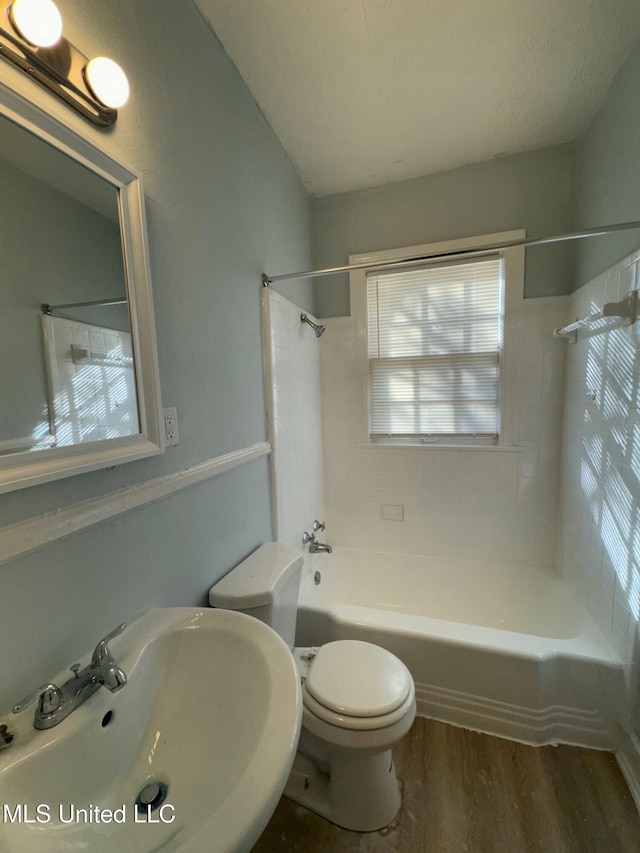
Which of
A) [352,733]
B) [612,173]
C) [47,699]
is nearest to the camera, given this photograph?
[47,699]

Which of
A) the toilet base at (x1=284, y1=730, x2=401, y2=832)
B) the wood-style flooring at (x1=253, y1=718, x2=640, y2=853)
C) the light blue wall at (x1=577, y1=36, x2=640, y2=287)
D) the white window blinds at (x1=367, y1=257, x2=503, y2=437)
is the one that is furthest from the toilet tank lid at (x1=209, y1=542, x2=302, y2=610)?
the light blue wall at (x1=577, y1=36, x2=640, y2=287)

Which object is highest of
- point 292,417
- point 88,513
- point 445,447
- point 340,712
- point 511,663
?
point 292,417

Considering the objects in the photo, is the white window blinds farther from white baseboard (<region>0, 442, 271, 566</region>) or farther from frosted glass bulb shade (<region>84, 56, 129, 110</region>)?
frosted glass bulb shade (<region>84, 56, 129, 110</region>)

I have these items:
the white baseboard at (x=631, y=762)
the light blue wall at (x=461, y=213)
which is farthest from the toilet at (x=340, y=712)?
the light blue wall at (x=461, y=213)

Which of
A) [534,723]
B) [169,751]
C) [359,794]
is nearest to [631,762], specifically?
[534,723]

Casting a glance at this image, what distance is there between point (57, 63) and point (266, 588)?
4.62ft

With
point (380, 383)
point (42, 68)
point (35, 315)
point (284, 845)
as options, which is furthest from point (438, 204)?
point (284, 845)

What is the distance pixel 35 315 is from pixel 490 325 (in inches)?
82.0

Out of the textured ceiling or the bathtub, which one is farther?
the bathtub

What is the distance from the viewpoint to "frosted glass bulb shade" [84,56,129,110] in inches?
30.5

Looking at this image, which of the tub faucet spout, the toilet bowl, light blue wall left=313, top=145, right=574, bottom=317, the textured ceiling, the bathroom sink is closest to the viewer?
the bathroom sink

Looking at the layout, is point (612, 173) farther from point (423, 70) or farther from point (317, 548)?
point (317, 548)

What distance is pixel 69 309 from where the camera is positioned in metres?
0.78

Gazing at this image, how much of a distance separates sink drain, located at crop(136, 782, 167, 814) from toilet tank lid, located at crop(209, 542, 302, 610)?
45cm
